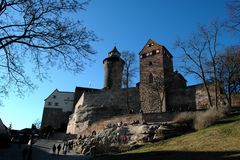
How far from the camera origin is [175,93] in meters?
38.2

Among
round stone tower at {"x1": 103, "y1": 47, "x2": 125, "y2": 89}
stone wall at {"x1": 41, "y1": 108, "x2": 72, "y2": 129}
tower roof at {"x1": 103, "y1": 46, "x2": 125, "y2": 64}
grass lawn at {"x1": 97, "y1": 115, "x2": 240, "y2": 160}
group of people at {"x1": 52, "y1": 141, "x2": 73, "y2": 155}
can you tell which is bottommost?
group of people at {"x1": 52, "y1": 141, "x2": 73, "y2": 155}

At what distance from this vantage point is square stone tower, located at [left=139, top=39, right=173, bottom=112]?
38688 mm

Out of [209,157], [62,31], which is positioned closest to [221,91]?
[209,157]

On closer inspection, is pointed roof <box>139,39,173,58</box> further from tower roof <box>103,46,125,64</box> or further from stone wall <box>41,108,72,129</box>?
stone wall <box>41,108,72,129</box>

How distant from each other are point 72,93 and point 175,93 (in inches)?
1480

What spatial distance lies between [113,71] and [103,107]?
16075 millimetres

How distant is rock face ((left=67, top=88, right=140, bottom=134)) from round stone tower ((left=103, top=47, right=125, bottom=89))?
9.83 metres

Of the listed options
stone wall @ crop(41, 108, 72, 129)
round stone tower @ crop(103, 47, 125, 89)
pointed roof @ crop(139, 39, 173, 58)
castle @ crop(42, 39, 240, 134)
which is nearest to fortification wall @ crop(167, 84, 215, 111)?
castle @ crop(42, 39, 240, 134)

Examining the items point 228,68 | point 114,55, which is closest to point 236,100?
point 228,68

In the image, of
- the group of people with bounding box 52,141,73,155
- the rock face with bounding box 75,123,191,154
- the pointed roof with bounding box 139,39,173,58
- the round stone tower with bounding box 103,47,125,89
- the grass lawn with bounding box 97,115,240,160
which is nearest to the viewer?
the grass lawn with bounding box 97,115,240,160

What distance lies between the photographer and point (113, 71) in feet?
195

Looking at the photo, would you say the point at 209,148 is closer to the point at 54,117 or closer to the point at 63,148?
the point at 63,148

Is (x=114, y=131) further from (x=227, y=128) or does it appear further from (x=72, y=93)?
(x=72, y=93)

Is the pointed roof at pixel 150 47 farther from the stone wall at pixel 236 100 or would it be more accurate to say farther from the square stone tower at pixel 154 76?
the stone wall at pixel 236 100
